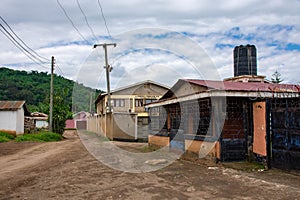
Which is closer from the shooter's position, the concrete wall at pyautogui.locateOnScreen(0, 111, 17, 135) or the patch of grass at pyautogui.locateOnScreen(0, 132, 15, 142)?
the patch of grass at pyautogui.locateOnScreen(0, 132, 15, 142)

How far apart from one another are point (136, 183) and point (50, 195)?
2.01 meters

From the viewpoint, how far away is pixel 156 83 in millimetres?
30953

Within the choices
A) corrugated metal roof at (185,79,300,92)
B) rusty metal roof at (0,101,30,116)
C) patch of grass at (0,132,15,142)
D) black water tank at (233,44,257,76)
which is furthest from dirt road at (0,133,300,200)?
rusty metal roof at (0,101,30,116)

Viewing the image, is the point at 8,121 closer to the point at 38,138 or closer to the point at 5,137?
the point at 5,137

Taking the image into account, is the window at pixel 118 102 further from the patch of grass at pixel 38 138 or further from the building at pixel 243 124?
the building at pixel 243 124

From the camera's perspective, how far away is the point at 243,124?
9625mm

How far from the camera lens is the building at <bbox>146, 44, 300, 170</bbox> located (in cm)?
802

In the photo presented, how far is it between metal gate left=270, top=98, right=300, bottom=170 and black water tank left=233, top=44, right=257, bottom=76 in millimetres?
7304

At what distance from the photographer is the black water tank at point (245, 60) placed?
15.6m

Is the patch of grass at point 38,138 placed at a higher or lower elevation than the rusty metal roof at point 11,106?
lower

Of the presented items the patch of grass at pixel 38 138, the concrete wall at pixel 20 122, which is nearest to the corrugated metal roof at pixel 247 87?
the patch of grass at pixel 38 138

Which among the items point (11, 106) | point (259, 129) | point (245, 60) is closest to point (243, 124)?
point (259, 129)

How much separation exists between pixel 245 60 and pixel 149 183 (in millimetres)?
10587

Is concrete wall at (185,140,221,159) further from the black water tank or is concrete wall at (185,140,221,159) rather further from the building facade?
the black water tank
